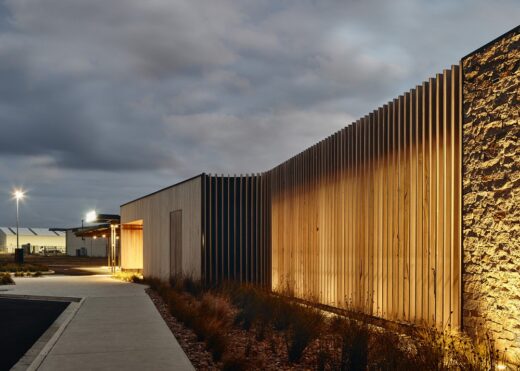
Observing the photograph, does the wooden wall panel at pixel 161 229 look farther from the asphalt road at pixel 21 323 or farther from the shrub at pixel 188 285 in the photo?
the asphalt road at pixel 21 323

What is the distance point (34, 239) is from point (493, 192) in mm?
105792

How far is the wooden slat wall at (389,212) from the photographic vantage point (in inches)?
365

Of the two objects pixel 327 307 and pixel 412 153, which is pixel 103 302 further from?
pixel 412 153

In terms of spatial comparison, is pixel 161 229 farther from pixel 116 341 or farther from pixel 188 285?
pixel 116 341

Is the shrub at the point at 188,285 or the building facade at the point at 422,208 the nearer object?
the building facade at the point at 422,208

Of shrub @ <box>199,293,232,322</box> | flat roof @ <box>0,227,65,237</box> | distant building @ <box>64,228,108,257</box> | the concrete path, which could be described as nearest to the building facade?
shrub @ <box>199,293,232,322</box>

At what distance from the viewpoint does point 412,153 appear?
10.4 meters

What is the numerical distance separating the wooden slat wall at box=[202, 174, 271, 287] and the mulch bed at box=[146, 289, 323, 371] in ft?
30.3

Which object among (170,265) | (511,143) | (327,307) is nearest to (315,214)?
(327,307)

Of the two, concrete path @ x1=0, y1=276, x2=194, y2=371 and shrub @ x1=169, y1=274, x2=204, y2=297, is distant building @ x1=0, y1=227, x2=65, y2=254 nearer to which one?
shrub @ x1=169, y1=274, x2=204, y2=297

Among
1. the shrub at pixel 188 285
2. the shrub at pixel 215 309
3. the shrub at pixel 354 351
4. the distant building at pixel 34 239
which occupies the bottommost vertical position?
the distant building at pixel 34 239

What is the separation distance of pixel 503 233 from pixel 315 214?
286 inches

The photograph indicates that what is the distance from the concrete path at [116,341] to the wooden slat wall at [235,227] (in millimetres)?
5465

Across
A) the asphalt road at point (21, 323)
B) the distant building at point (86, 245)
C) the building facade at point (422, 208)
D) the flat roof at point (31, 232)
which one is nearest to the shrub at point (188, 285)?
the building facade at point (422, 208)
